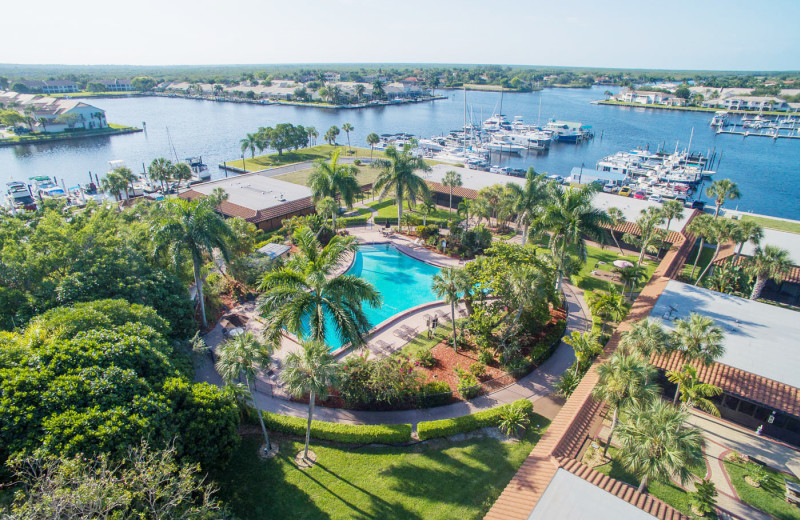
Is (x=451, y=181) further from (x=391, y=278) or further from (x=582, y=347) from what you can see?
(x=582, y=347)

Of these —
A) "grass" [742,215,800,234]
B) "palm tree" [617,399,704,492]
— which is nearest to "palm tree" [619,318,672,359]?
"palm tree" [617,399,704,492]

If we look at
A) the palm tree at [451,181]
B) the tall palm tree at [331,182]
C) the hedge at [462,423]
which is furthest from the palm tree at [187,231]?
the palm tree at [451,181]

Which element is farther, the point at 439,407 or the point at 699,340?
the point at 439,407

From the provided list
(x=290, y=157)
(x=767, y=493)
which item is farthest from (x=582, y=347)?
(x=290, y=157)

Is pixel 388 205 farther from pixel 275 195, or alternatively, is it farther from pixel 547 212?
pixel 547 212

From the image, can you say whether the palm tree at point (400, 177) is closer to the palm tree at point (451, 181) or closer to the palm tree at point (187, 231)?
the palm tree at point (451, 181)

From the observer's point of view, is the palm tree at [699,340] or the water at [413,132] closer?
the palm tree at [699,340]
